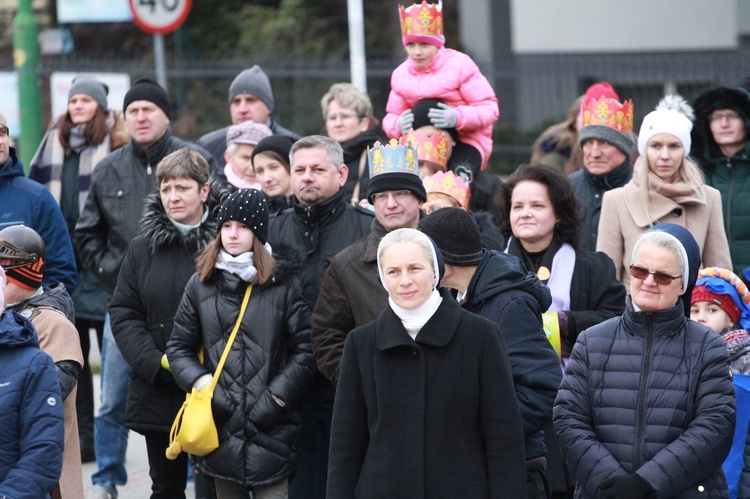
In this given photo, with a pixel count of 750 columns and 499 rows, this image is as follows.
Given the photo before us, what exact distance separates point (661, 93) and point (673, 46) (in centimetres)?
250

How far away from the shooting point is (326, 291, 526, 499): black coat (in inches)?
184

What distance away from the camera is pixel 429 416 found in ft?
15.4

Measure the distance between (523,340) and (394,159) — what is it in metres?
1.58

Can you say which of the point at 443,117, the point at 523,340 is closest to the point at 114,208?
the point at 443,117

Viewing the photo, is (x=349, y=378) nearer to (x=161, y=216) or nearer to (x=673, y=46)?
(x=161, y=216)

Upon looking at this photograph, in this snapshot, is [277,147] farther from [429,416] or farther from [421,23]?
[429,416]

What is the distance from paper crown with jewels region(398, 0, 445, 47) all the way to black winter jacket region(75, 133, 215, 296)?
1.48m

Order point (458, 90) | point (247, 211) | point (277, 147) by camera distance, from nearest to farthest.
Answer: point (247, 211) < point (277, 147) < point (458, 90)

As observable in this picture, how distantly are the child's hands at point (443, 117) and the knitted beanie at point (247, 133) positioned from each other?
3.96ft

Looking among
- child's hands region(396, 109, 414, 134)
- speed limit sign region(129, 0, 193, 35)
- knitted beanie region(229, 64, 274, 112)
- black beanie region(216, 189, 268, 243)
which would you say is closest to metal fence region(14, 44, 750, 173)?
speed limit sign region(129, 0, 193, 35)

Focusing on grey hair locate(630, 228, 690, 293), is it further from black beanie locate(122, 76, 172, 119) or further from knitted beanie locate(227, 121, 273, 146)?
black beanie locate(122, 76, 172, 119)

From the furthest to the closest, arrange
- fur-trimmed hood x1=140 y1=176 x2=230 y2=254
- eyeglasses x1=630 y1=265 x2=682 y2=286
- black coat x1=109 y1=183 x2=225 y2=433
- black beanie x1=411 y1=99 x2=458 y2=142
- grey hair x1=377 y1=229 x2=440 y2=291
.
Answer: black beanie x1=411 y1=99 x2=458 y2=142
fur-trimmed hood x1=140 y1=176 x2=230 y2=254
black coat x1=109 y1=183 x2=225 y2=433
eyeglasses x1=630 y1=265 x2=682 y2=286
grey hair x1=377 y1=229 x2=440 y2=291

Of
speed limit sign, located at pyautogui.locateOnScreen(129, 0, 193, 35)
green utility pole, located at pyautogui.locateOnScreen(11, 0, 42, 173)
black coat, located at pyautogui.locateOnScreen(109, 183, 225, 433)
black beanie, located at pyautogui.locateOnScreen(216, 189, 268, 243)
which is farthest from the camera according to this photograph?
speed limit sign, located at pyautogui.locateOnScreen(129, 0, 193, 35)

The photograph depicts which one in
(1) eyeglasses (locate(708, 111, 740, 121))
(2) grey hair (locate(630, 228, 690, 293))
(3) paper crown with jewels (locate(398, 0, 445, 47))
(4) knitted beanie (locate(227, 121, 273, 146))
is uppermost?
(3) paper crown with jewels (locate(398, 0, 445, 47))
